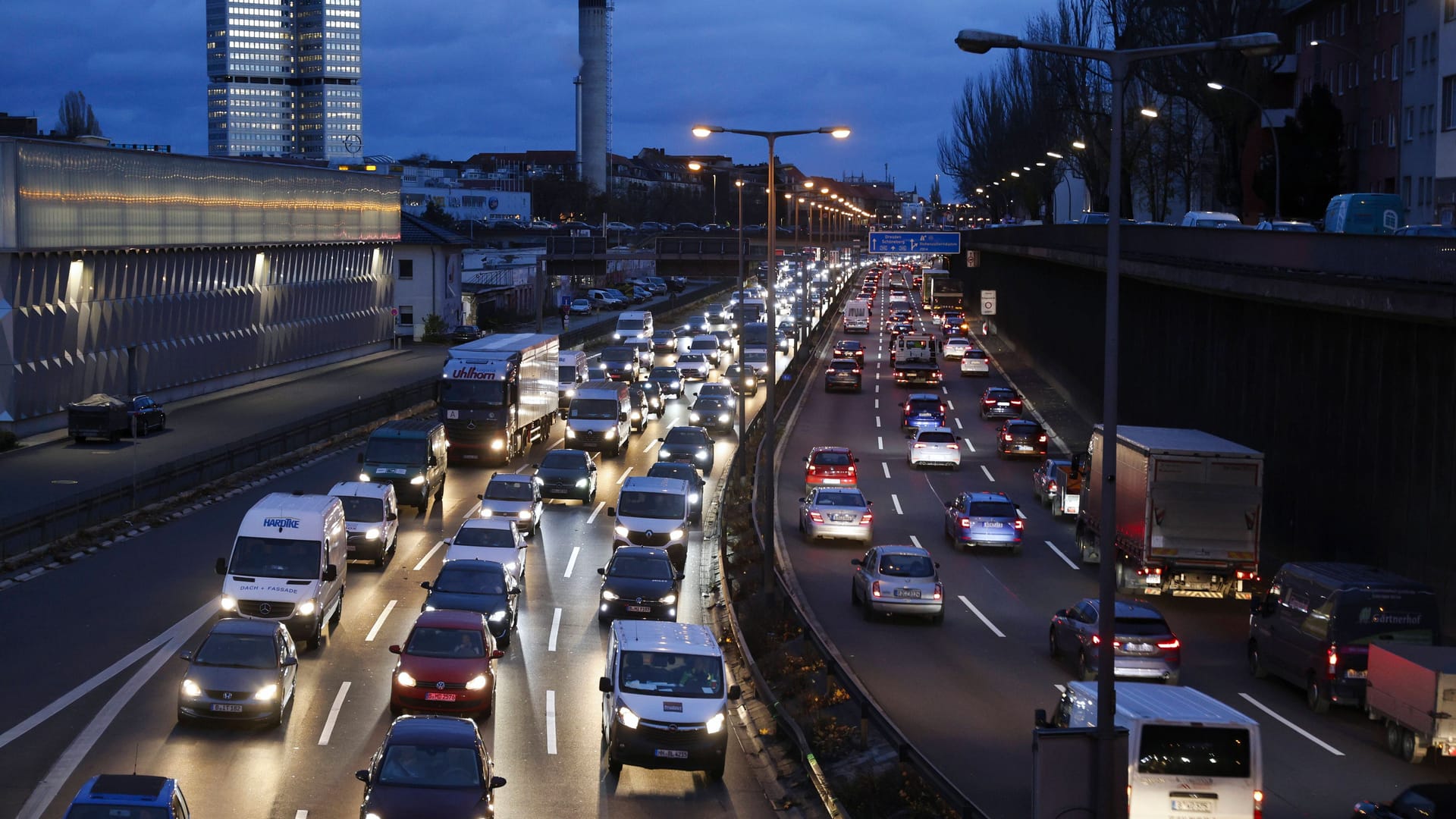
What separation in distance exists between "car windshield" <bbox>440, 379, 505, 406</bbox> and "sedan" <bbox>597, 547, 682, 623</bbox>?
17.6 m

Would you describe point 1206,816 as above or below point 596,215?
below

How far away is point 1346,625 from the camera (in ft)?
69.9

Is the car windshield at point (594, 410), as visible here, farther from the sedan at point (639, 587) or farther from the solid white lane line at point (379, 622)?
the sedan at point (639, 587)

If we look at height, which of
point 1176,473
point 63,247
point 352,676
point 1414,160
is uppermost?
point 1414,160

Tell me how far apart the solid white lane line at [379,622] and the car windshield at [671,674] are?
307 inches

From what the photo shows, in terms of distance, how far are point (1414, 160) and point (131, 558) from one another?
4959 centimetres

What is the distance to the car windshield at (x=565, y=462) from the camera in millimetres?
39938

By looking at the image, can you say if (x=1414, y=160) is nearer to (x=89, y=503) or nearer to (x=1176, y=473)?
(x=1176, y=473)

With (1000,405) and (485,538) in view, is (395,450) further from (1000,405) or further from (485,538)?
(1000,405)

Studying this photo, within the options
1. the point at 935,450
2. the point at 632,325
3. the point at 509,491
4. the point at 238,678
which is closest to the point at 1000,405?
the point at 935,450

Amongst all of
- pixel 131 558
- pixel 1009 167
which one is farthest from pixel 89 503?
pixel 1009 167

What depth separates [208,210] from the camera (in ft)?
195

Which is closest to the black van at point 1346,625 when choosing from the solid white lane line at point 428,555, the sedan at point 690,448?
the solid white lane line at point 428,555

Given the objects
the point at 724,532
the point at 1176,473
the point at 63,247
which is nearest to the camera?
the point at 1176,473
